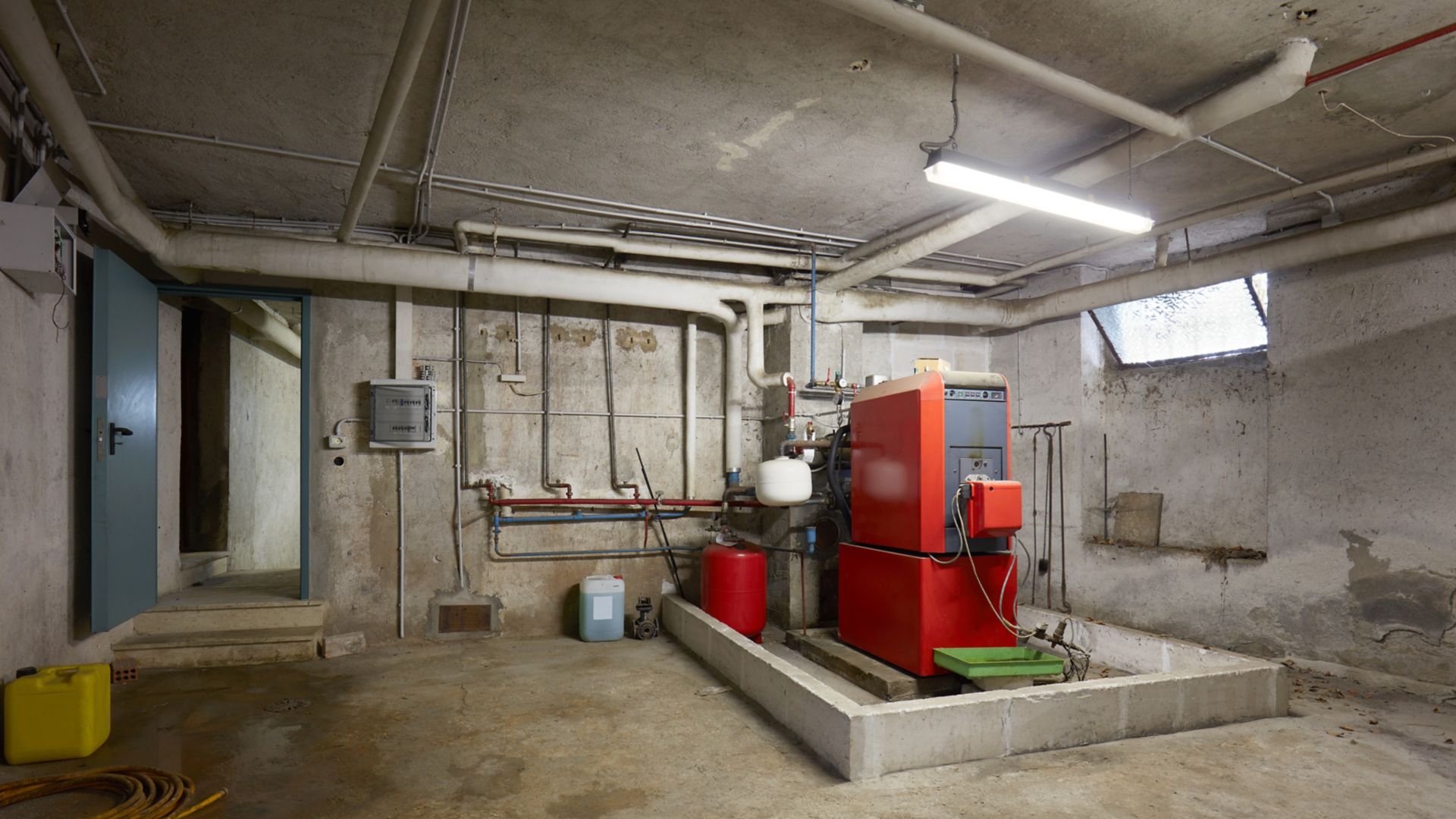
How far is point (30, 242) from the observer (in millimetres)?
3451

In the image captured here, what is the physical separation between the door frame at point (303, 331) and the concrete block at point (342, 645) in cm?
40

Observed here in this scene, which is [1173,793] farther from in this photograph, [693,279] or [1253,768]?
[693,279]

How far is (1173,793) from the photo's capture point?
3.04 m

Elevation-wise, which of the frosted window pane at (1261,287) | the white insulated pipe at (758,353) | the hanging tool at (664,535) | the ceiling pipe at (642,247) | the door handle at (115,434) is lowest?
the hanging tool at (664,535)

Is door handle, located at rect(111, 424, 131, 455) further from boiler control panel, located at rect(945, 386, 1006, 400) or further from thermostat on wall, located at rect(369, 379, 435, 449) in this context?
boiler control panel, located at rect(945, 386, 1006, 400)

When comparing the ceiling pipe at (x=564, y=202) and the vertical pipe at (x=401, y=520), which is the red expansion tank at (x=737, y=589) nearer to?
the vertical pipe at (x=401, y=520)

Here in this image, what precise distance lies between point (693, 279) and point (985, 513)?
285 cm

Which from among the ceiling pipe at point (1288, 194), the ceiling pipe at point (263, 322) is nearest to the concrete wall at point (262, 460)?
the ceiling pipe at point (263, 322)

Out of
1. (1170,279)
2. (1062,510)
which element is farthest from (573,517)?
(1170,279)

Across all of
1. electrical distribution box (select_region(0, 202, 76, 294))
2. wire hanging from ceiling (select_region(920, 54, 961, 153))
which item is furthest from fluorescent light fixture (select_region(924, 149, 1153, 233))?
electrical distribution box (select_region(0, 202, 76, 294))

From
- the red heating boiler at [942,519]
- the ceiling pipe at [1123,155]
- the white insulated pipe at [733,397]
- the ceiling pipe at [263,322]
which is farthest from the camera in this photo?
the ceiling pipe at [263,322]

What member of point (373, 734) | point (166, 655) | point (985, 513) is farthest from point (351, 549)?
point (985, 513)

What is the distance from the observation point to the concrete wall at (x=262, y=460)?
7.84 meters

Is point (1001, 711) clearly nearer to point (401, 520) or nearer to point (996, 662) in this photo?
point (996, 662)
